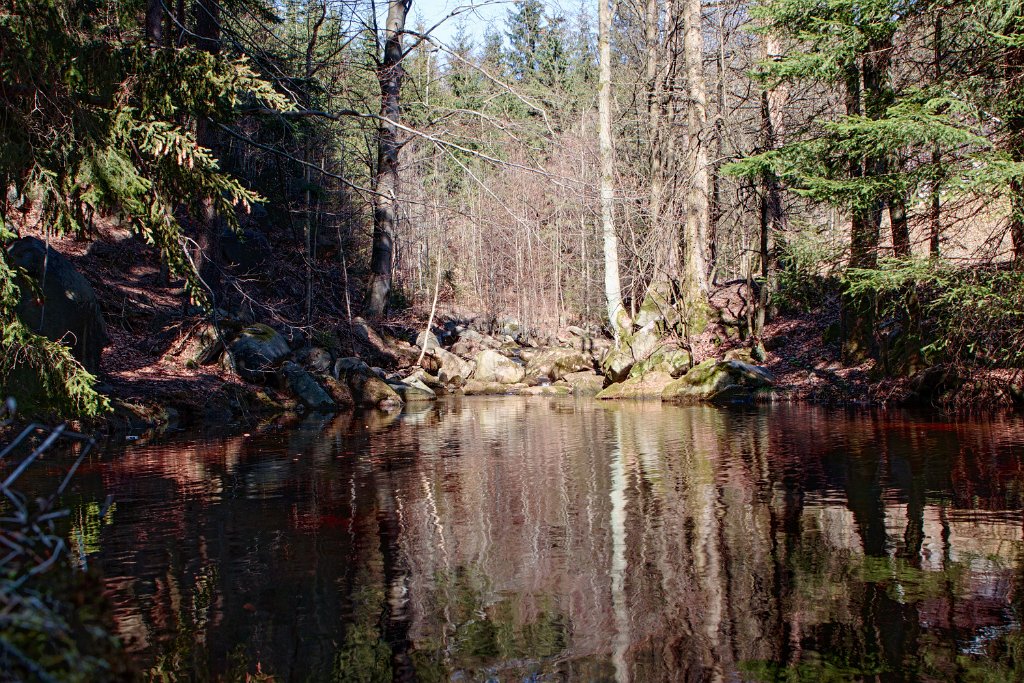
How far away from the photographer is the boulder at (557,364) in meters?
24.1

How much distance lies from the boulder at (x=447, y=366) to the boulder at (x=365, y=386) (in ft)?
12.3

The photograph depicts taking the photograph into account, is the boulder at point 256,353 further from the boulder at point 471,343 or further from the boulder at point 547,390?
the boulder at point 471,343

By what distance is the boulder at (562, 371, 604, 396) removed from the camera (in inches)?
856

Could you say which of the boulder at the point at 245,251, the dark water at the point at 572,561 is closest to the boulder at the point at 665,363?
the dark water at the point at 572,561

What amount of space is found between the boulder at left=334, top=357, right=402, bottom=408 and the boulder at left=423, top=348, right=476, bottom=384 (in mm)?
3754

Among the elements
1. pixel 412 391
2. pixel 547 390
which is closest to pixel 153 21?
pixel 412 391

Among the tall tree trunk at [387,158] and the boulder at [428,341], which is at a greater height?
the tall tree trunk at [387,158]

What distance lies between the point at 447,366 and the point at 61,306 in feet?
40.8

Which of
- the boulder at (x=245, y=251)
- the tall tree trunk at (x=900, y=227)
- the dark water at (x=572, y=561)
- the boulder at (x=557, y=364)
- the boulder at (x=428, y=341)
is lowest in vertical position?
the dark water at (x=572, y=561)

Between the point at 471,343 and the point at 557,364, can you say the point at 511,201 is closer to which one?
the point at 557,364

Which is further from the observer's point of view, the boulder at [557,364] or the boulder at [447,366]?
the boulder at [557,364]

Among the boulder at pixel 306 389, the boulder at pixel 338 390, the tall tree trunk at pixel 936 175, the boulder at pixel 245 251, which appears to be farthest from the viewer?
the boulder at pixel 245 251

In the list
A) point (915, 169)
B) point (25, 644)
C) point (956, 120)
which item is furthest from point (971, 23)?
point (25, 644)

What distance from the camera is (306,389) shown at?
1802 cm
